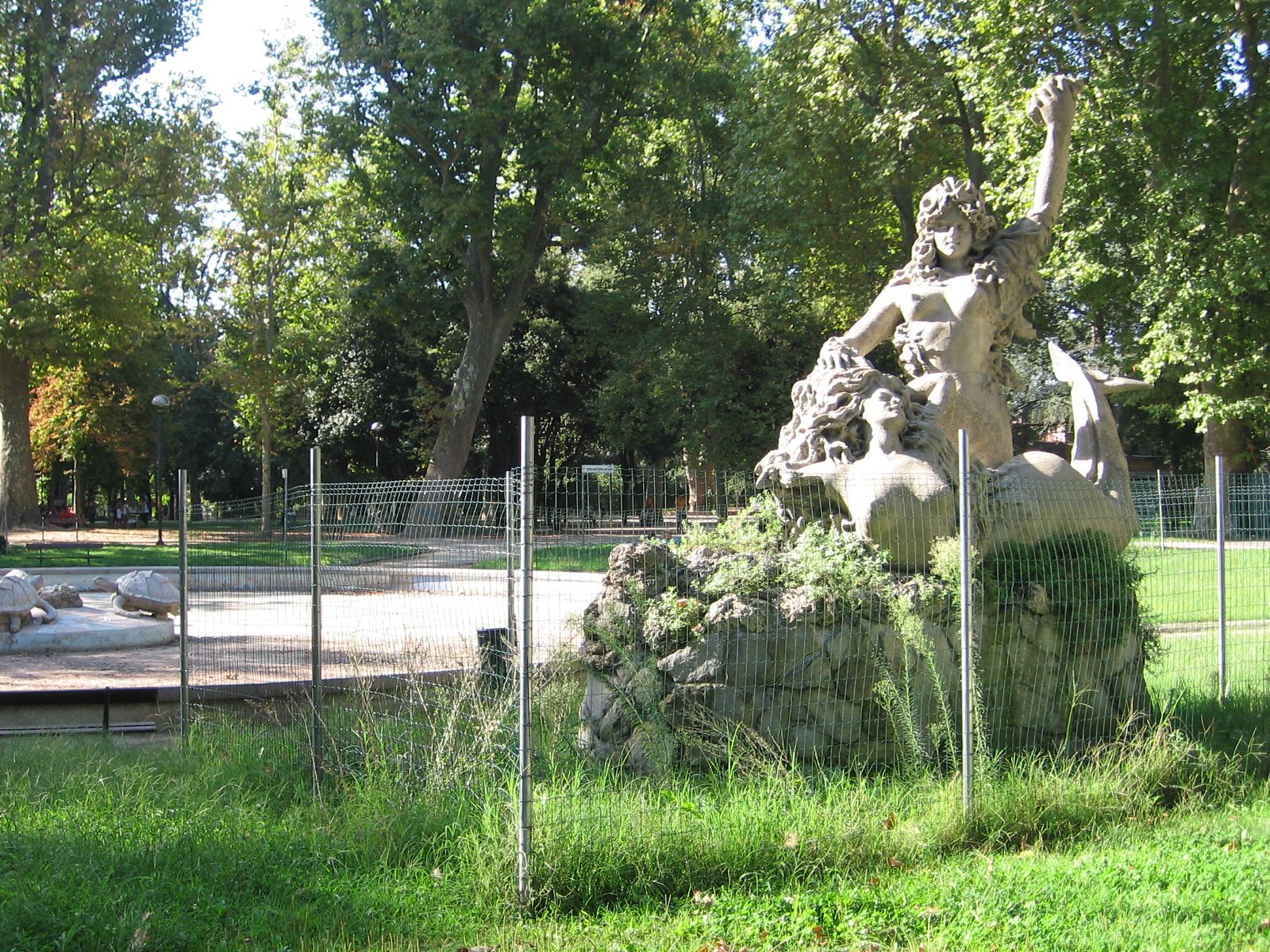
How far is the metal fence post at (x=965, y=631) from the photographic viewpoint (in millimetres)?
5758

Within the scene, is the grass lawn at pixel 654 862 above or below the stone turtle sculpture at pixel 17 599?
below

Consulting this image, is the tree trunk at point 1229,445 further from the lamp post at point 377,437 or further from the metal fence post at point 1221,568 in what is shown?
the lamp post at point 377,437

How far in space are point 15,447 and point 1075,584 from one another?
3099cm

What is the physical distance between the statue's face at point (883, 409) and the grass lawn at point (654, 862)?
2140 millimetres

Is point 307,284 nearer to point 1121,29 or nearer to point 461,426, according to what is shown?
point 461,426

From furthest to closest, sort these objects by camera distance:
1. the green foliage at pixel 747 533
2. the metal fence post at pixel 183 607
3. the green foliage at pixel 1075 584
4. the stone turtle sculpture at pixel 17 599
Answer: the stone turtle sculpture at pixel 17 599, the metal fence post at pixel 183 607, the green foliage at pixel 747 533, the green foliage at pixel 1075 584

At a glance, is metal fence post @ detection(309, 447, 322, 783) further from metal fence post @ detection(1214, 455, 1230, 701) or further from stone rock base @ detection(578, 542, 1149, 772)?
metal fence post @ detection(1214, 455, 1230, 701)

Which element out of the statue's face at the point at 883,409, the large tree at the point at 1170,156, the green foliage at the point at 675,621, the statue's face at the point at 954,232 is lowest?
the green foliage at the point at 675,621

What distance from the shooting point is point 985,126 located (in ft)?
75.6

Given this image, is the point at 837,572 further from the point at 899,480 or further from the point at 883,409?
the point at 883,409

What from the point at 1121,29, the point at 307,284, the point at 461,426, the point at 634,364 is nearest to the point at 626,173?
the point at 634,364

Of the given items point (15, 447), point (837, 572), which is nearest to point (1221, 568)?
point (837, 572)

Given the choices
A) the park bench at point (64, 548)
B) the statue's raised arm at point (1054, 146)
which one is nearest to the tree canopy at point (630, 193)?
the park bench at point (64, 548)

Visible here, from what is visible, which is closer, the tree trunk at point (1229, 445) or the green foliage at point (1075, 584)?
the green foliage at point (1075, 584)
